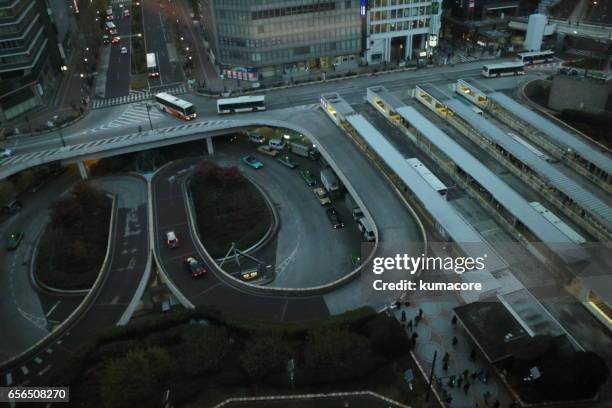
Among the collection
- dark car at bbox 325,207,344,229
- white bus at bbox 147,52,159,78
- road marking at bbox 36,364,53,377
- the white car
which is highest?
white bus at bbox 147,52,159,78

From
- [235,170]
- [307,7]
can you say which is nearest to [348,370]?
[235,170]

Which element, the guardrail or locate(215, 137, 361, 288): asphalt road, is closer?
the guardrail

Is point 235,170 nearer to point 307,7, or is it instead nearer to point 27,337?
point 27,337

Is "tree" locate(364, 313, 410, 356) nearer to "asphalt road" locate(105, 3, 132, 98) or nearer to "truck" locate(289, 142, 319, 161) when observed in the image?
"truck" locate(289, 142, 319, 161)

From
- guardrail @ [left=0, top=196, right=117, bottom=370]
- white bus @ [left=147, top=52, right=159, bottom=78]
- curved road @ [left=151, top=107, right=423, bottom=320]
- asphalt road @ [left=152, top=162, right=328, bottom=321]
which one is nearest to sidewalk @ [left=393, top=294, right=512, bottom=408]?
curved road @ [left=151, top=107, right=423, bottom=320]

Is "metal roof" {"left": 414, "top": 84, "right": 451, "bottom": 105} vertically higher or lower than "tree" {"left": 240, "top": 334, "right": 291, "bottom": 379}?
higher
